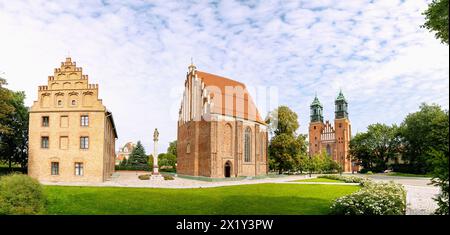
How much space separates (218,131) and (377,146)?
30.8m

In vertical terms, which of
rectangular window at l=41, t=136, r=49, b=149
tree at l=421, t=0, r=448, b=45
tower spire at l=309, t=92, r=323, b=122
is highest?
tower spire at l=309, t=92, r=323, b=122

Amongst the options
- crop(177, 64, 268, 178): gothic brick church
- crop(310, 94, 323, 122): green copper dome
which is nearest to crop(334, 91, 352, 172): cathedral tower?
crop(310, 94, 323, 122): green copper dome

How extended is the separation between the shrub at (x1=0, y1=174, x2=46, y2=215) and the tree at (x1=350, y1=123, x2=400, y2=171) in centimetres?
4708

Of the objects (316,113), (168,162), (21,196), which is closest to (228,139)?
(21,196)

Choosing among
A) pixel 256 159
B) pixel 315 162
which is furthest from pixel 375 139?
pixel 256 159

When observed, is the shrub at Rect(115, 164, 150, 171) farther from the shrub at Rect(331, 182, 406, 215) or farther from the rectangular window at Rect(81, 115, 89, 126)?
the shrub at Rect(331, 182, 406, 215)

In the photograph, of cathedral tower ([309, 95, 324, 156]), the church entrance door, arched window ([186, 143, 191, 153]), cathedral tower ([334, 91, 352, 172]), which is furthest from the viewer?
cathedral tower ([309, 95, 324, 156])

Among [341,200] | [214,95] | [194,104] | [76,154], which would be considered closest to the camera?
[341,200]

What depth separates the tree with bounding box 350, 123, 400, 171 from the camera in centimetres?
4606

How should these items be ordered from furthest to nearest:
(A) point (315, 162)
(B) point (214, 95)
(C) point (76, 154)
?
1. (A) point (315, 162)
2. (B) point (214, 95)
3. (C) point (76, 154)

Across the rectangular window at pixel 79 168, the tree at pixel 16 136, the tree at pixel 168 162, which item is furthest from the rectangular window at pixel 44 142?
the tree at pixel 168 162
